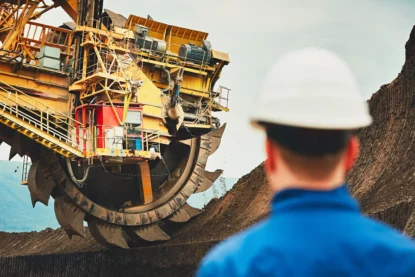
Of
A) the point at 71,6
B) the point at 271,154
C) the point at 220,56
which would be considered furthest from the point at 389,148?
the point at 271,154

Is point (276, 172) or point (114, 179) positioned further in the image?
point (114, 179)

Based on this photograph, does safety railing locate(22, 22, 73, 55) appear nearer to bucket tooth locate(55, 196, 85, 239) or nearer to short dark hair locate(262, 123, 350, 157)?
bucket tooth locate(55, 196, 85, 239)

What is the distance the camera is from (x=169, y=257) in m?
27.6

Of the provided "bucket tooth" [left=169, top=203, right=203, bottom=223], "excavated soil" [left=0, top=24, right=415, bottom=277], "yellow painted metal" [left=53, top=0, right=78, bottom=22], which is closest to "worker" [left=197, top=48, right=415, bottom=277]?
"excavated soil" [left=0, top=24, right=415, bottom=277]

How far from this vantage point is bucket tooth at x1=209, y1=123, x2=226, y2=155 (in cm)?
3027

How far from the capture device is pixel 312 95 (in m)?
2.91

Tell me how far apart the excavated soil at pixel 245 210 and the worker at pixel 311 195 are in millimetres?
14531

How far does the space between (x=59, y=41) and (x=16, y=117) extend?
4386mm

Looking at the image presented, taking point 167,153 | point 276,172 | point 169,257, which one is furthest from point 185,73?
→ point 276,172

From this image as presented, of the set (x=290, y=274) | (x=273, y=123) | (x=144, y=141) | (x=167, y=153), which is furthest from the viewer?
(x=167, y=153)

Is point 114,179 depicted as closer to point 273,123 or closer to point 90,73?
point 90,73

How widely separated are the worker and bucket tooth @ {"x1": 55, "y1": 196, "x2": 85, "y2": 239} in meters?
23.6

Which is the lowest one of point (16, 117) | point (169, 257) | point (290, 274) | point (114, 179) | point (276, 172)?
point (169, 257)

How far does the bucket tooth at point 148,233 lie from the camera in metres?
28.1
